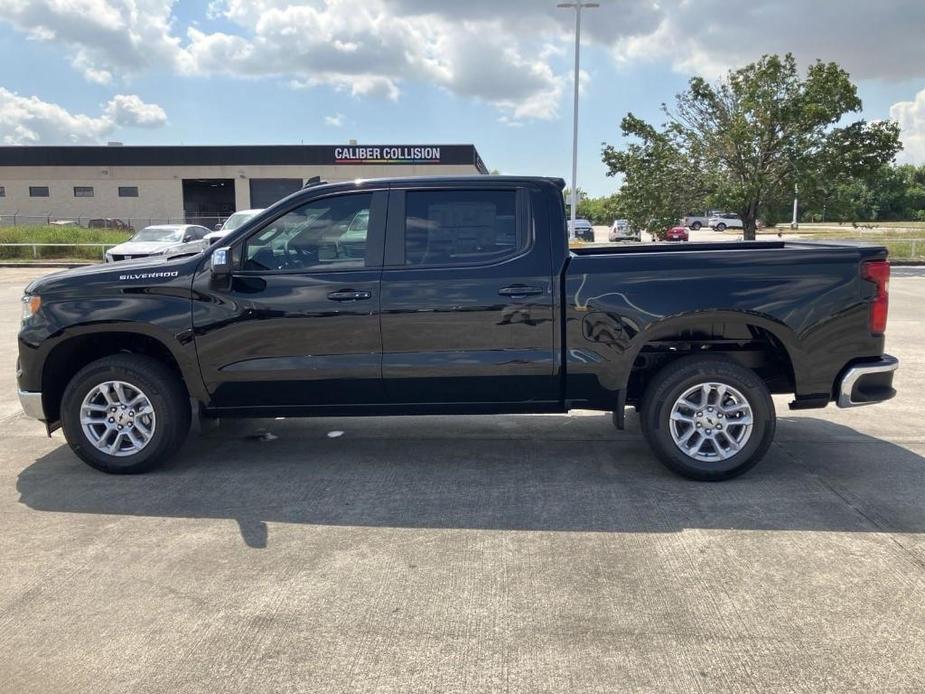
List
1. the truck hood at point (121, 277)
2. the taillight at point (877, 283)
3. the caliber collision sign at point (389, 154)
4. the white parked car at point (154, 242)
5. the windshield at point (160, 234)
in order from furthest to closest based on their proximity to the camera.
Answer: the caliber collision sign at point (389, 154) < the windshield at point (160, 234) < the white parked car at point (154, 242) < the truck hood at point (121, 277) < the taillight at point (877, 283)

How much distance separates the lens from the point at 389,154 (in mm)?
45969

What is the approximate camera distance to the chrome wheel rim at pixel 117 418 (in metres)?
5.24

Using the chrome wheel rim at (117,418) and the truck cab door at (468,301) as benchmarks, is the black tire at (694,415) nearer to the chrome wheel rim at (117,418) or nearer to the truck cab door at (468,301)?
the truck cab door at (468,301)

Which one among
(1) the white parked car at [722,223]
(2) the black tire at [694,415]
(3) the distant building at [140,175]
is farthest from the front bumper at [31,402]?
(1) the white parked car at [722,223]

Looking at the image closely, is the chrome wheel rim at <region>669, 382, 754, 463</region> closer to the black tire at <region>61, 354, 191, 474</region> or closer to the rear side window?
the rear side window

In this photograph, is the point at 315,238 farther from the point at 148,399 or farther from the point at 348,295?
the point at 148,399

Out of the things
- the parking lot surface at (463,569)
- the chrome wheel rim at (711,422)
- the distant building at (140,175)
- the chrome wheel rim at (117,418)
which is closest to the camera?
the parking lot surface at (463,569)

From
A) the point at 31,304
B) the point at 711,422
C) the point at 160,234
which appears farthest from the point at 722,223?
the point at 31,304

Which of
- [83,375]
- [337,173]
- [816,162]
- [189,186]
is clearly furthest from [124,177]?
[83,375]

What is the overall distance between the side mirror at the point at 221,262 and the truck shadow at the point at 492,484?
1402mm

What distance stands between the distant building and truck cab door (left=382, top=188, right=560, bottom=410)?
42.9m

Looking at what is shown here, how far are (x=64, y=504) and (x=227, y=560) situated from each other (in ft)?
4.97

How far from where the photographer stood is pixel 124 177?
49062 mm

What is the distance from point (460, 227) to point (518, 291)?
60 cm
